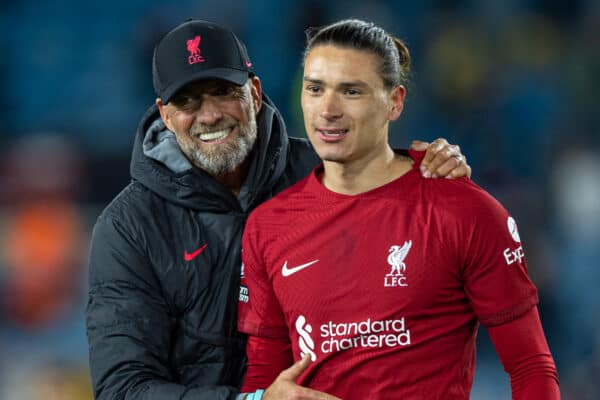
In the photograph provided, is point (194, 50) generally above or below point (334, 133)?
above

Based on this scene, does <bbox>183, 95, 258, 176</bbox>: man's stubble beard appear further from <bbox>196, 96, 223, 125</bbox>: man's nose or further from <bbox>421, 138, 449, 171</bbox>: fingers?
<bbox>421, 138, 449, 171</bbox>: fingers

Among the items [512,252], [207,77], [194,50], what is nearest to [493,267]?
[512,252]

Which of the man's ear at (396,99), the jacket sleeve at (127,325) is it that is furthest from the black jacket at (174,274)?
the man's ear at (396,99)

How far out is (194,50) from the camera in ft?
9.13

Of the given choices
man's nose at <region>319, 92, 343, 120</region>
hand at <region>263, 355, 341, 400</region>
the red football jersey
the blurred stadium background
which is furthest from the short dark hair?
the blurred stadium background

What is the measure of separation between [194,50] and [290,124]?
3.70 m

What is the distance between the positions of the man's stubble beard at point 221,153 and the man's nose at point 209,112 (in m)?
0.02

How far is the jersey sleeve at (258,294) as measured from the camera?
248 cm

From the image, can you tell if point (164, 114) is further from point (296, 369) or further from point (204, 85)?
point (296, 369)

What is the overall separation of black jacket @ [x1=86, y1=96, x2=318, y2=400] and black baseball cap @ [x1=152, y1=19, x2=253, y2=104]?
230 millimetres

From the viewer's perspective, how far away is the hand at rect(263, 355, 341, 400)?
2.21 metres

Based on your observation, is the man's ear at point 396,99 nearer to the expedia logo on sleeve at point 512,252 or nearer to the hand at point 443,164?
the hand at point 443,164

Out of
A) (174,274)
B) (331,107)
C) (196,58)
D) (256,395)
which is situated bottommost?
(256,395)

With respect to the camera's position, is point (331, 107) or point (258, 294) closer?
point (331, 107)
